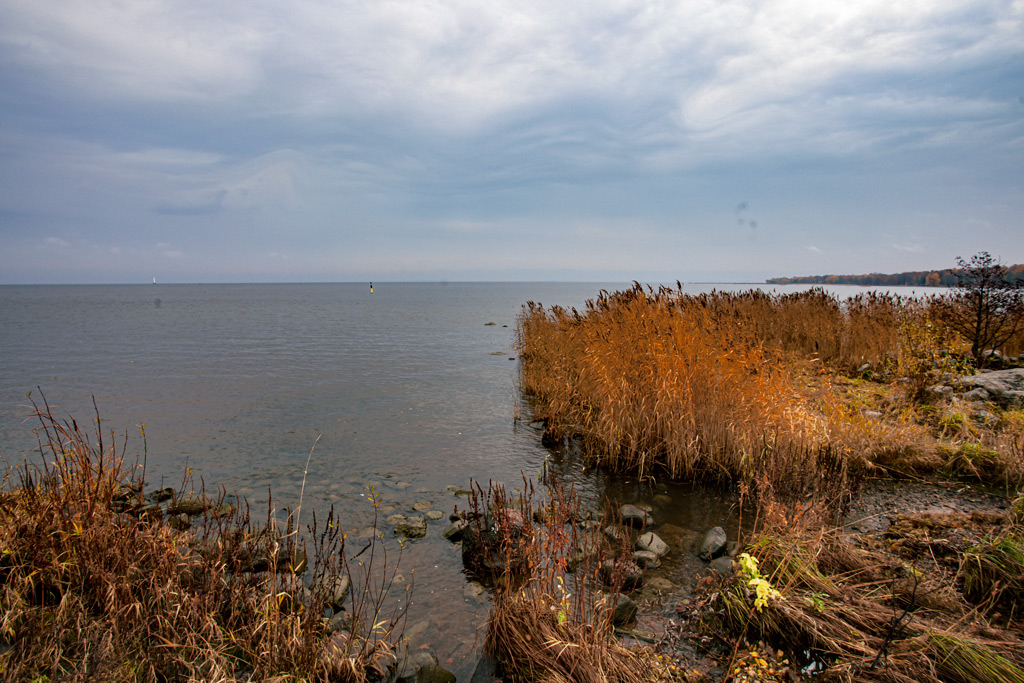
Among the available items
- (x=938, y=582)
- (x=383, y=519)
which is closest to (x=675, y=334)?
(x=938, y=582)

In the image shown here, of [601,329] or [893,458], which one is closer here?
[893,458]

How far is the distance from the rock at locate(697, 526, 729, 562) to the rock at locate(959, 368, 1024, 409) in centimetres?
657

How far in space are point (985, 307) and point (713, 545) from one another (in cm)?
1175

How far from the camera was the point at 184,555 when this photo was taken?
414 centimetres

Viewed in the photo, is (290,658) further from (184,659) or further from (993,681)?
(993,681)

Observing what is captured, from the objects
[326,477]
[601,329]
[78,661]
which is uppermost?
[601,329]

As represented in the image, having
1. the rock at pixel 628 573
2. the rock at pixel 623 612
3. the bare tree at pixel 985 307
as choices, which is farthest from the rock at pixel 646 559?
the bare tree at pixel 985 307

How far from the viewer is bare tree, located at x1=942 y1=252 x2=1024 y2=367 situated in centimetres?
1123

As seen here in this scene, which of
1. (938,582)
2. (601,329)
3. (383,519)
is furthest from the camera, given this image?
(601,329)

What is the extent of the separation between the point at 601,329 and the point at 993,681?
6.93m

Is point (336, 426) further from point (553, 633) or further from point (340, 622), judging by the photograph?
point (553, 633)

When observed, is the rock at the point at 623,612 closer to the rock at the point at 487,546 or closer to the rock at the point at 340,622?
the rock at the point at 487,546

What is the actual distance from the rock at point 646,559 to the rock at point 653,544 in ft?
0.31

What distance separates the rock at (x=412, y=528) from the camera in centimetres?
576
